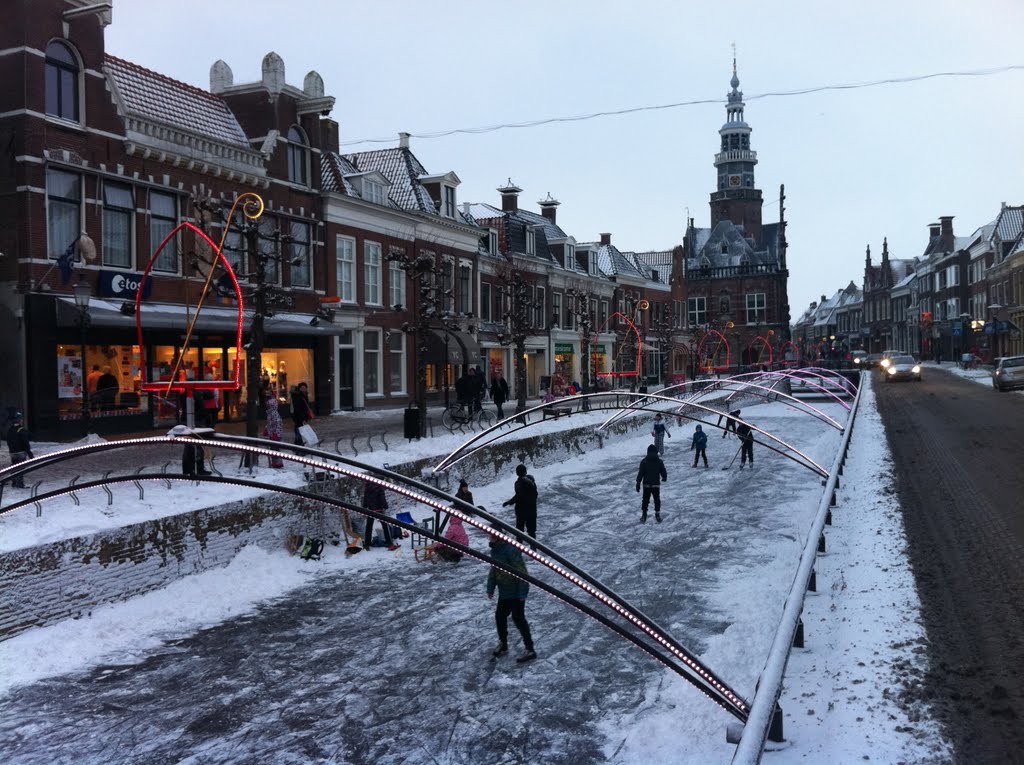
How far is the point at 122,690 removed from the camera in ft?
33.2

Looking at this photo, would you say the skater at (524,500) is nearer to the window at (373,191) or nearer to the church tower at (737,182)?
the window at (373,191)

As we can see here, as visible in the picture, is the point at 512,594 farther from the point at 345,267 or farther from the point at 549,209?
the point at 549,209

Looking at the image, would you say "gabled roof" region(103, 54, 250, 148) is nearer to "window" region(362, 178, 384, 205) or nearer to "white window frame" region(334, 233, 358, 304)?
"white window frame" region(334, 233, 358, 304)

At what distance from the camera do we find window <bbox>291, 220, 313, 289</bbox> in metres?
30.9

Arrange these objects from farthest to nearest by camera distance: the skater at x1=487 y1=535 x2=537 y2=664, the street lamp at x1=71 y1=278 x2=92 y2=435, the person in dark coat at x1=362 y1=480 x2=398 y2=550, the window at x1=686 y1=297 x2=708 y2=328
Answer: the window at x1=686 y1=297 x2=708 y2=328, the street lamp at x1=71 y1=278 x2=92 y2=435, the person in dark coat at x1=362 y1=480 x2=398 y2=550, the skater at x1=487 y1=535 x2=537 y2=664

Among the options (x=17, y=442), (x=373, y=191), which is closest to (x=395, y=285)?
(x=373, y=191)

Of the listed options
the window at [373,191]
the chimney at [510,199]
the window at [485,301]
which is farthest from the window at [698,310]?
the window at [373,191]

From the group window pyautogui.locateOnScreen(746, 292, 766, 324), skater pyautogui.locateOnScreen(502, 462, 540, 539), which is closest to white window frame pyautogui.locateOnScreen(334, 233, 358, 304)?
skater pyautogui.locateOnScreen(502, 462, 540, 539)

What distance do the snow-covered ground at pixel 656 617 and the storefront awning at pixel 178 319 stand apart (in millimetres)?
8123

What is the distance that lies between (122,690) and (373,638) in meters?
3.25

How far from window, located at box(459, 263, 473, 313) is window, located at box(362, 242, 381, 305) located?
6924 mm

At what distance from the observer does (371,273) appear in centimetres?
3544

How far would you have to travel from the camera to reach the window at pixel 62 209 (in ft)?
71.2

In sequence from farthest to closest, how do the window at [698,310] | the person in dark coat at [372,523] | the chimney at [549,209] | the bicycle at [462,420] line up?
1. the window at [698,310]
2. the chimney at [549,209]
3. the bicycle at [462,420]
4. the person in dark coat at [372,523]
